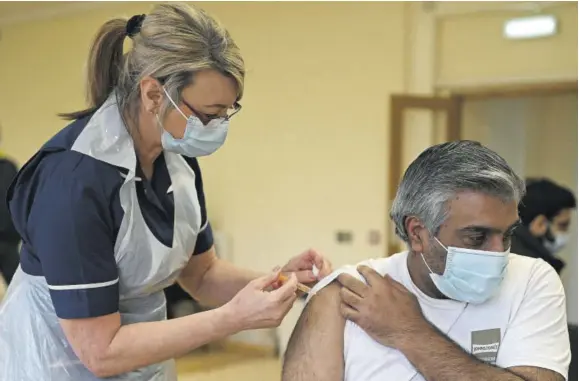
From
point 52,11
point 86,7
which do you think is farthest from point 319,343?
point 52,11

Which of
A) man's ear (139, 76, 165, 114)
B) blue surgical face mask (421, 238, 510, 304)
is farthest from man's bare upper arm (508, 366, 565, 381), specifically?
man's ear (139, 76, 165, 114)

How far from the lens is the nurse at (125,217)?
1427 millimetres

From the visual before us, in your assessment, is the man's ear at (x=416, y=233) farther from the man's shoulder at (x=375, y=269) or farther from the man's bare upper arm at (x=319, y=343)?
the man's bare upper arm at (x=319, y=343)

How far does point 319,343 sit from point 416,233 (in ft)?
1.02

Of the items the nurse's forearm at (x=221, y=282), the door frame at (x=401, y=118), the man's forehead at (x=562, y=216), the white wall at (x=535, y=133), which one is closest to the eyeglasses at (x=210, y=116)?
the nurse's forearm at (x=221, y=282)

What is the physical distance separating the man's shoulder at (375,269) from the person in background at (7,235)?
10.1ft

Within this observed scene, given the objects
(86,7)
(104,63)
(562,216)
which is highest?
(86,7)

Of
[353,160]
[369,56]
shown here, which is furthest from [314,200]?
[369,56]

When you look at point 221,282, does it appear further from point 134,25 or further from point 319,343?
point 134,25

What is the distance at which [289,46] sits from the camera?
5.42 metres

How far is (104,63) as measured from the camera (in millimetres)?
1648

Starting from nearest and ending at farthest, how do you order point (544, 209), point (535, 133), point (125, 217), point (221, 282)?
point (125, 217) → point (221, 282) → point (544, 209) → point (535, 133)

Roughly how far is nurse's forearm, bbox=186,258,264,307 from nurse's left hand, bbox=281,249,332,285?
141mm

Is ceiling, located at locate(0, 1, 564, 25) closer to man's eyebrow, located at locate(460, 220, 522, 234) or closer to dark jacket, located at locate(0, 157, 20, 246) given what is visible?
dark jacket, located at locate(0, 157, 20, 246)
